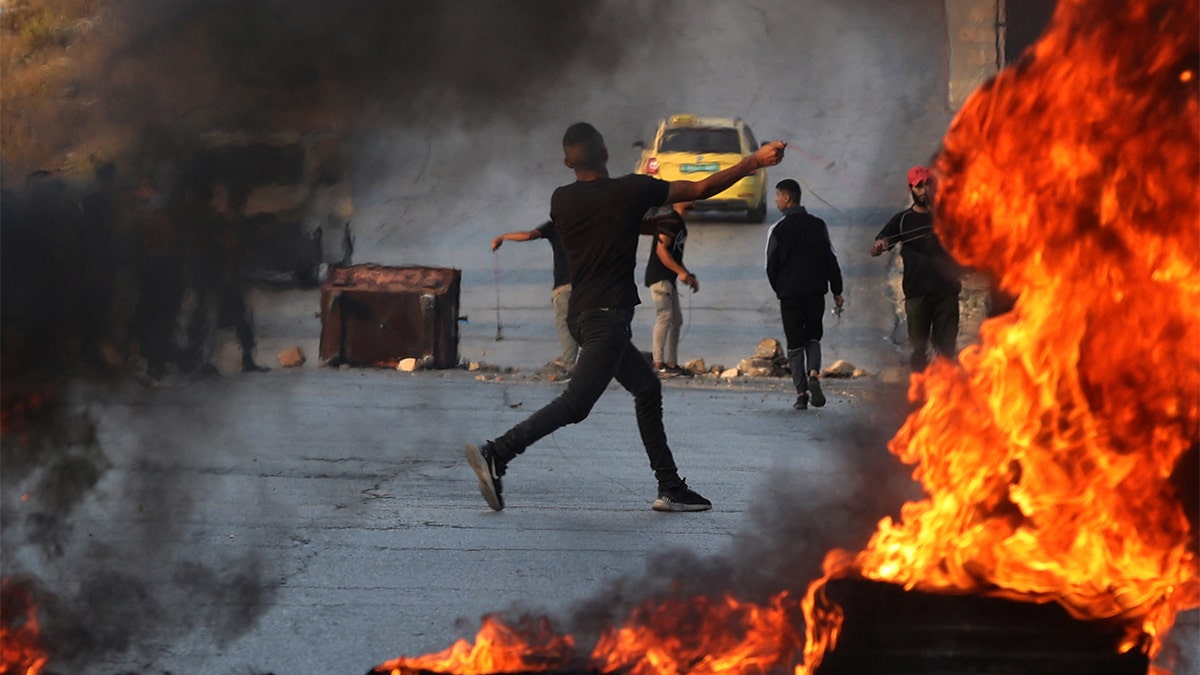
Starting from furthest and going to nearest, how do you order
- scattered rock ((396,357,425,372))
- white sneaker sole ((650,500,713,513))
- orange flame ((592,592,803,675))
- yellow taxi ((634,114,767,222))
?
1. yellow taxi ((634,114,767,222))
2. scattered rock ((396,357,425,372))
3. white sneaker sole ((650,500,713,513))
4. orange flame ((592,592,803,675))

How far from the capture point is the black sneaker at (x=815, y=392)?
11141mm

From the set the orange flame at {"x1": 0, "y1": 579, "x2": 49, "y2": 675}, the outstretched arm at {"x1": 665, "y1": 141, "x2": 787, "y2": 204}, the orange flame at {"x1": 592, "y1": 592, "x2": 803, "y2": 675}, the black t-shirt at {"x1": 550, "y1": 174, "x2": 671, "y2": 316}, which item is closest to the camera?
the orange flame at {"x1": 592, "y1": 592, "x2": 803, "y2": 675}

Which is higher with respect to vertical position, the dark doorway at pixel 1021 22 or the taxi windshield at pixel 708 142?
the dark doorway at pixel 1021 22

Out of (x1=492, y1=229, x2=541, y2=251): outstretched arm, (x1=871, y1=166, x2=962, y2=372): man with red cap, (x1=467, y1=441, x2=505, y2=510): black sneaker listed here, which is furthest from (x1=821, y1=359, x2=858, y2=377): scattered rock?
(x1=467, y1=441, x2=505, y2=510): black sneaker

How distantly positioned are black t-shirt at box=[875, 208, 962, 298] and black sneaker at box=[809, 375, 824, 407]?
1120 mm

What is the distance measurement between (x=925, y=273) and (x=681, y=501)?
3.83 meters

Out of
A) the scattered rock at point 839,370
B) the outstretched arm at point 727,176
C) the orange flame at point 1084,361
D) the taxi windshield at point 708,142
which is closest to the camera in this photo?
the orange flame at point 1084,361

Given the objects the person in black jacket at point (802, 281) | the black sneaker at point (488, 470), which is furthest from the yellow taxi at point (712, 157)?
the black sneaker at point (488, 470)

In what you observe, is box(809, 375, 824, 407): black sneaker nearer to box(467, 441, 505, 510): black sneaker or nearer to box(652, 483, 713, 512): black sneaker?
box(652, 483, 713, 512): black sneaker

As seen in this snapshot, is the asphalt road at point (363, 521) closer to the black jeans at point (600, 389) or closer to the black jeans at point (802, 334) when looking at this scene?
the black jeans at point (600, 389)

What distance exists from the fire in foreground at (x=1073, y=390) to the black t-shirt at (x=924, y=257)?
5.84 m

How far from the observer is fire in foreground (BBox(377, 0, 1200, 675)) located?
388cm

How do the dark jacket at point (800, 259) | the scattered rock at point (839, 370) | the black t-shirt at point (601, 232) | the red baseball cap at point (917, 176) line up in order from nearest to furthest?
1. the black t-shirt at point (601, 232)
2. the red baseball cap at point (917, 176)
3. the dark jacket at point (800, 259)
4. the scattered rock at point (839, 370)

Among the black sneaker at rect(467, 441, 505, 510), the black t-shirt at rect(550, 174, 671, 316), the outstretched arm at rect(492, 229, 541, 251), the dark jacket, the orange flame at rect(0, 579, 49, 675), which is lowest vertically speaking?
the black sneaker at rect(467, 441, 505, 510)
